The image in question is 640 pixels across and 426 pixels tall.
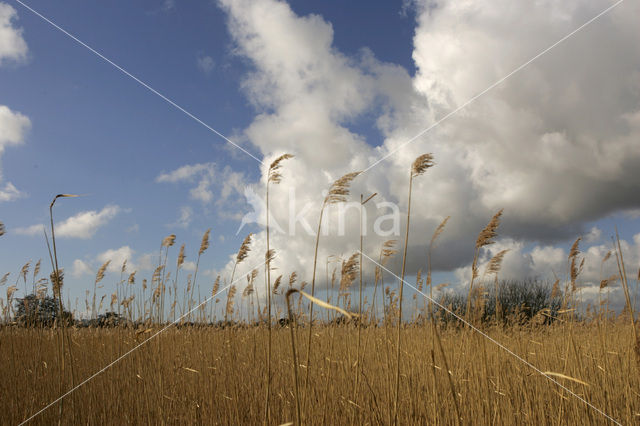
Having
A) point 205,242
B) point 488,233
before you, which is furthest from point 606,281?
point 205,242

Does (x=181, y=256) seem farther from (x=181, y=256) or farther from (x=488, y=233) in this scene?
(x=488, y=233)

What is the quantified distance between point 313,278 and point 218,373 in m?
3.24

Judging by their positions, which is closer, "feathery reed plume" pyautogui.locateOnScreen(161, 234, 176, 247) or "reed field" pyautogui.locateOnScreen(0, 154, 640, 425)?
"reed field" pyautogui.locateOnScreen(0, 154, 640, 425)

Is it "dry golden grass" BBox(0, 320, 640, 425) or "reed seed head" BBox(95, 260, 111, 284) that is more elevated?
"reed seed head" BBox(95, 260, 111, 284)

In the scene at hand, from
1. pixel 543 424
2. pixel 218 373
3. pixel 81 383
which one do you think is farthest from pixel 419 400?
pixel 81 383

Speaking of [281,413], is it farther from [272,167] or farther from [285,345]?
[272,167]

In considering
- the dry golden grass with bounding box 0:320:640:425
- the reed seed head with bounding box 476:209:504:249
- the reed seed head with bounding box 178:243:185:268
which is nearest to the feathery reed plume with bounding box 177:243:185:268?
the reed seed head with bounding box 178:243:185:268

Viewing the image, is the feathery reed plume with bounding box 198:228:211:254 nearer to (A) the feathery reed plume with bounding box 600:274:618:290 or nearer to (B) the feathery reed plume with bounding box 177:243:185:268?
(B) the feathery reed plume with bounding box 177:243:185:268

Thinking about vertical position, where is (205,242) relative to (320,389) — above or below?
above

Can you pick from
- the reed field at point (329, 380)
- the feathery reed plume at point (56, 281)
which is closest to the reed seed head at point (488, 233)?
the reed field at point (329, 380)

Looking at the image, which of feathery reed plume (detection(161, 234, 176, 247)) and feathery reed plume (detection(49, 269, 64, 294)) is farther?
feathery reed plume (detection(161, 234, 176, 247))

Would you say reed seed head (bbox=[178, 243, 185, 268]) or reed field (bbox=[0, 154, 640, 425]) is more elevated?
reed seed head (bbox=[178, 243, 185, 268])

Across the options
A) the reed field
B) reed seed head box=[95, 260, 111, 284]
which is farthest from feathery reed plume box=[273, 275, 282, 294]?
reed seed head box=[95, 260, 111, 284]

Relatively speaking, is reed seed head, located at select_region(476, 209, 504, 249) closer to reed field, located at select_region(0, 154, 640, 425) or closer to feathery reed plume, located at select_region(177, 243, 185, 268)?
reed field, located at select_region(0, 154, 640, 425)
